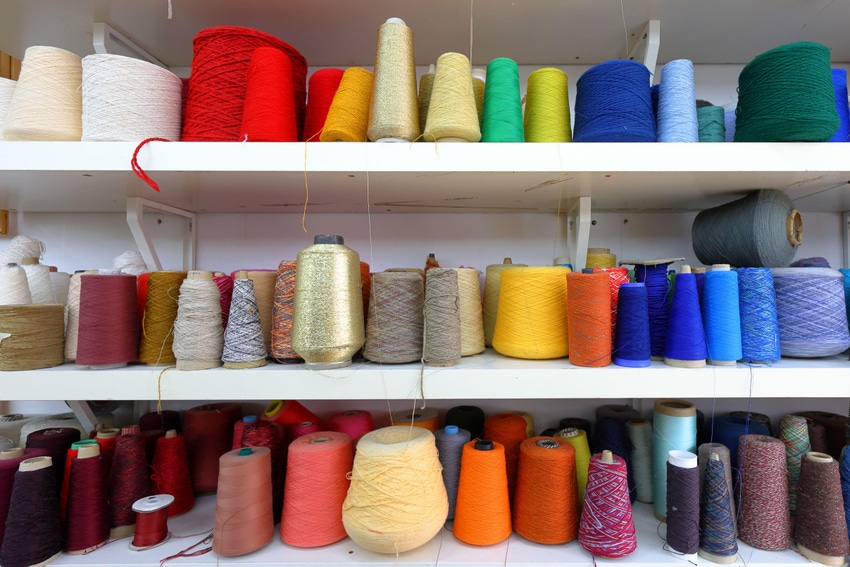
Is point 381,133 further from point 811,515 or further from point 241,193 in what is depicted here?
point 811,515

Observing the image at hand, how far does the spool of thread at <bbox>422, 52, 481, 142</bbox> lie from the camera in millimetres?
708

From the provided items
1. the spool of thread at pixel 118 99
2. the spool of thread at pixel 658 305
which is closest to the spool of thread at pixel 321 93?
the spool of thread at pixel 118 99

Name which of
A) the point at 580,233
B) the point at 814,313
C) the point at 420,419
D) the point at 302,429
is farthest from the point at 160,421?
the point at 814,313

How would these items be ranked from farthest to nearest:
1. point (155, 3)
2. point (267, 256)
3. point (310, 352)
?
point (267, 256) → point (155, 3) → point (310, 352)

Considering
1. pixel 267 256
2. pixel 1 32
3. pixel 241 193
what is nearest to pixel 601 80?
pixel 241 193

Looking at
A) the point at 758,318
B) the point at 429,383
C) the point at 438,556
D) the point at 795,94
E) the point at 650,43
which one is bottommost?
the point at 438,556

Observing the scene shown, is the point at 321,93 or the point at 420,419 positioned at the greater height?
the point at 321,93

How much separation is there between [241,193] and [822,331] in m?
1.19

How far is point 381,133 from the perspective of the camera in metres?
0.71

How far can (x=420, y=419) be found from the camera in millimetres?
893

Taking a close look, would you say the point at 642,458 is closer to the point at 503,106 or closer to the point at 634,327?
the point at 634,327

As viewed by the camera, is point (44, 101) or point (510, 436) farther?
point (510, 436)

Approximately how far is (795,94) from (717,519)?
74 centimetres

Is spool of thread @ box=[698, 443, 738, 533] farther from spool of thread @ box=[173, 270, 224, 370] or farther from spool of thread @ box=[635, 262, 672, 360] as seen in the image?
spool of thread @ box=[173, 270, 224, 370]
